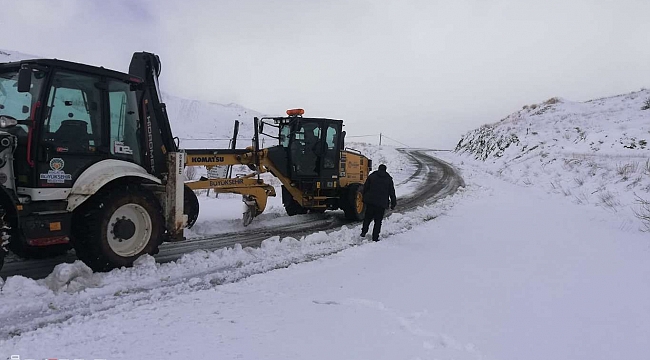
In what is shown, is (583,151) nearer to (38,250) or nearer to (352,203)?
(352,203)

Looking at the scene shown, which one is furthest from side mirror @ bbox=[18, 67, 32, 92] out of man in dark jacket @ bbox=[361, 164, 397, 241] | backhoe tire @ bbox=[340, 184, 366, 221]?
backhoe tire @ bbox=[340, 184, 366, 221]

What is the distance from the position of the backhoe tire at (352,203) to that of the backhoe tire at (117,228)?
566cm

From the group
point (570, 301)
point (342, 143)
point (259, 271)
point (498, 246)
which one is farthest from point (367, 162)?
point (570, 301)

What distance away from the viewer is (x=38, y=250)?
5750mm

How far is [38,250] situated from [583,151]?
21688 millimetres

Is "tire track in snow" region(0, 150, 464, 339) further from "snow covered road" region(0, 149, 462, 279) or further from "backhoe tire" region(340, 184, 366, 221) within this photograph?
"backhoe tire" region(340, 184, 366, 221)

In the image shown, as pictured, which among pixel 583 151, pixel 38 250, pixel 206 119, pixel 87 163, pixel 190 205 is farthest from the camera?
pixel 206 119

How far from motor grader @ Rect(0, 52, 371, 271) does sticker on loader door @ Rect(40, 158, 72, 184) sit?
1cm

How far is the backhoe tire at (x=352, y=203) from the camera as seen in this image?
1060 centimetres

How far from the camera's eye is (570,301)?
15.4 feet

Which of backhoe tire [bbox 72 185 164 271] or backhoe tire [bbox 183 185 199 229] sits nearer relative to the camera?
backhoe tire [bbox 72 185 164 271]

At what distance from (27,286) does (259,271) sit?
8.43 ft

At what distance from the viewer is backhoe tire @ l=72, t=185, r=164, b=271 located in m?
5.04

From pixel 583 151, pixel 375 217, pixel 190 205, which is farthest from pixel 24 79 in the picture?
pixel 583 151
